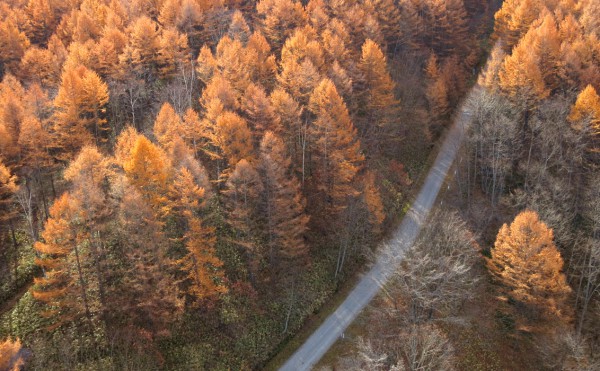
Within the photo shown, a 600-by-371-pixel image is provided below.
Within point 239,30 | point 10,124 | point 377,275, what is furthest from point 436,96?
point 10,124

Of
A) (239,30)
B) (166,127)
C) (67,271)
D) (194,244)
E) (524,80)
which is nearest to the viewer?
(67,271)

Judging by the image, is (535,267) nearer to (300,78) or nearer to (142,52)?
(300,78)

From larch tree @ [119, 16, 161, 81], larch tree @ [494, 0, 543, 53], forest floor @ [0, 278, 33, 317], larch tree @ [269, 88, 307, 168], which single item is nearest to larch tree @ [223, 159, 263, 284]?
larch tree @ [269, 88, 307, 168]

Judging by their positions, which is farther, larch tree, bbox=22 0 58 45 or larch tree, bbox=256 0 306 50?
larch tree, bbox=22 0 58 45

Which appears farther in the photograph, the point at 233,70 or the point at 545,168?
the point at 233,70

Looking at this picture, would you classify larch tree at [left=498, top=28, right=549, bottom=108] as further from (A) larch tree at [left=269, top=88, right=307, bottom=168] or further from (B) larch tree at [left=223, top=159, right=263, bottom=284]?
(B) larch tree at [left=223, top=159, right=263, bottom=284]

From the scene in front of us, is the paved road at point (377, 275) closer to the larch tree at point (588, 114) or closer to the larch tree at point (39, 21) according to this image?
the larch tree at point (588, 114)
